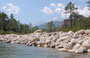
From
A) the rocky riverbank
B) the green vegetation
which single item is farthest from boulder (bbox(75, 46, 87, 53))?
the green vegetation

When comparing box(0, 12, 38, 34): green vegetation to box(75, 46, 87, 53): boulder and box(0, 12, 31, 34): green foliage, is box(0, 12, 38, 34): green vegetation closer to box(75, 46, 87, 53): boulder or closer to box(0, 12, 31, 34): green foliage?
box(0, 12, 31, 34): green foliage

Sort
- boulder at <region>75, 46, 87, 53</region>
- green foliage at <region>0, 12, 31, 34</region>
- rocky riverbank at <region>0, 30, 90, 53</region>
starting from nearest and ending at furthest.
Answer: boulder at <region>75, 46, 87, 53</region>, rocky riverbank at <region>0, 30, 90, 53</region>, green foliage at <region>0, 12, 31, 34</region>

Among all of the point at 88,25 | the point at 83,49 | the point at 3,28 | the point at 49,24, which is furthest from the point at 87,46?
the point at 49,24

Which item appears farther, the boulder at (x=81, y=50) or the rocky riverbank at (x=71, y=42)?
the rocky riverbank at (x=71, y=42)

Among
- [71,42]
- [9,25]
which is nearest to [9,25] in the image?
[9,25]

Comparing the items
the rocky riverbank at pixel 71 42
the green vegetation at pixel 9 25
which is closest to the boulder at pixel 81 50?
the rocky riverbank at pixel 71 42

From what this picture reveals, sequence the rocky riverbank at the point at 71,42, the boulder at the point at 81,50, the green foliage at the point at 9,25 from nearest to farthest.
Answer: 1. the boulder at the point at 81,50
2. the rocky riverbank at the point at 71,42
3. the green foliage at the point at 9,25

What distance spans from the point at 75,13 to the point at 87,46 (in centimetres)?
4332

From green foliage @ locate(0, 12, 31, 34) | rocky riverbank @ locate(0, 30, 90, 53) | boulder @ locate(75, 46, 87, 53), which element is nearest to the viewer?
boulder @ locate(75, 46, 87, 53)

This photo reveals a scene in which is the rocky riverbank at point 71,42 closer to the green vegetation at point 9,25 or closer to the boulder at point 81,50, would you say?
the boulder at point 81,50

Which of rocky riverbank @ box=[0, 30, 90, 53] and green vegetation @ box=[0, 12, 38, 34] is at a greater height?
green vegetation @ box=[0, 12, 38, 34]

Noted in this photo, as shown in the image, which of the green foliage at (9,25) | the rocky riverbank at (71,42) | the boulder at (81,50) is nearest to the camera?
the boulder at (81,50)

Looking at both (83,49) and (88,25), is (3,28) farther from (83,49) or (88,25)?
(83,49)

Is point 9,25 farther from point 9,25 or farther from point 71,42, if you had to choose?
point 71,42
